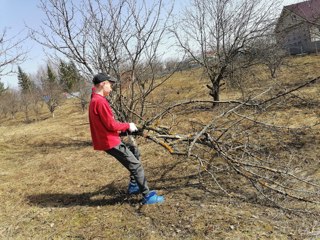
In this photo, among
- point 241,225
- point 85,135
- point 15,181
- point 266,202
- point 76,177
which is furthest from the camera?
point 85,135

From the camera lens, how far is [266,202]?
141 inches

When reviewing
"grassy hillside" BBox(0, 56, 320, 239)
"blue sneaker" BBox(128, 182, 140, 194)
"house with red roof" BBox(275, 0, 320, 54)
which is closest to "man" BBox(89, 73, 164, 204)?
"blue sneaker" BBox(128, 182, 140, 194)

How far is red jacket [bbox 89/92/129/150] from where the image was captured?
350 cm

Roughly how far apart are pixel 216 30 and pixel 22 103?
836 inches

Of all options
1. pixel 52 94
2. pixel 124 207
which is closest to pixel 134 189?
pixel 124 207

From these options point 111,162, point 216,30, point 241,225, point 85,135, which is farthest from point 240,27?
point 241,225

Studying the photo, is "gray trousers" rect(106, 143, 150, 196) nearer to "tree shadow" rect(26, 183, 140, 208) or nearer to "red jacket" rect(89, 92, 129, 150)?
"red jacket" rect(89, 92, 129, 150)

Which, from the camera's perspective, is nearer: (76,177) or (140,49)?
(76,177)

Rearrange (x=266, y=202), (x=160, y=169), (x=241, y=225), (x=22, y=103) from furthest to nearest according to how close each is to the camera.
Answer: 1. (x=22, y=103)
2. (x=160, y=169)
3. (x=266, y=202)
4. (x=241, y=225)

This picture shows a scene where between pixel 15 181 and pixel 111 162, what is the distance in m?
1.80

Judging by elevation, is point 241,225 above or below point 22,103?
below

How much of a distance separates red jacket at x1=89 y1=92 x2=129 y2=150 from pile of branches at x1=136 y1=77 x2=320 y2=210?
47cm

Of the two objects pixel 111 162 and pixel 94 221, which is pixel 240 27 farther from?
pixel 94 221

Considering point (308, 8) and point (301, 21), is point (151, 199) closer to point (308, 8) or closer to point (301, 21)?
point (301, 21)
